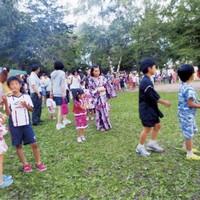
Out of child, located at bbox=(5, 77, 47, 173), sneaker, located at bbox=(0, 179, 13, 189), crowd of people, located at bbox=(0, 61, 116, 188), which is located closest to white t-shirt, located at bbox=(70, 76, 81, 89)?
crowd of people, located at bbox=(0, 61, 116, 188)

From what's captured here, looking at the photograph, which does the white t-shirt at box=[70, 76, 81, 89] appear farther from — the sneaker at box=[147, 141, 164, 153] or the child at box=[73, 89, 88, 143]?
the sneaker at box=[147, 141, 164, 153]

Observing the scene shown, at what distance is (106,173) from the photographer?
184 inches

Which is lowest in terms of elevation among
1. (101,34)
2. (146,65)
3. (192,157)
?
(192,157)

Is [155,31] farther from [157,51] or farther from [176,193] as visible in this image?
[176,193]

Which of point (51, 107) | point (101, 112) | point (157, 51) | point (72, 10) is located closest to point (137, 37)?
point (157, 51)

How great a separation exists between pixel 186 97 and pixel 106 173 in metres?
1.61

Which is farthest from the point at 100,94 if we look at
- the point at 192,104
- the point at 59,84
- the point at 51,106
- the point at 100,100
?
the point at 51,106

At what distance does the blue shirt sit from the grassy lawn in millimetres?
724

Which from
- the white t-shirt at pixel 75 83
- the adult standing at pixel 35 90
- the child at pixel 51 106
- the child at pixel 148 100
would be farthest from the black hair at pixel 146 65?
the white t-shirt at pixel 75 83

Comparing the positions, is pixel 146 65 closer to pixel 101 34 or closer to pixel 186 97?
pixel 186 97

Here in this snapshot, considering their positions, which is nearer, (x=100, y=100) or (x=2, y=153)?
(x=2, y=153)

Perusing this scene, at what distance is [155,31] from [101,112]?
46.4 ft

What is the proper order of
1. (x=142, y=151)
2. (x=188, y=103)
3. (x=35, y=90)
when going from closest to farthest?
1. (x=188, y=103)
2. (x=142, y=151)
3. (x=35, y=90)

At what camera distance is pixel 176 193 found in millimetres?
3941
